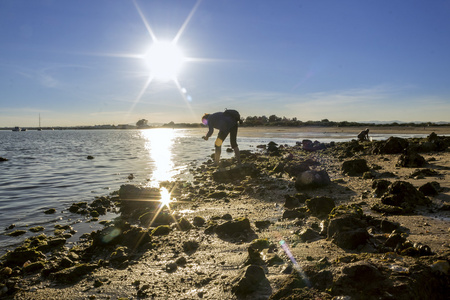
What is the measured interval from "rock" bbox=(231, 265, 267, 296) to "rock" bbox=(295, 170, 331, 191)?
207 inches

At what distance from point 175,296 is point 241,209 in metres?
3.89

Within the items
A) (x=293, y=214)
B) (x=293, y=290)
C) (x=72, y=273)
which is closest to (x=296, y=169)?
(x=293, y=214)

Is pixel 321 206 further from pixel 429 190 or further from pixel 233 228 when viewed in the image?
pixel 429 190

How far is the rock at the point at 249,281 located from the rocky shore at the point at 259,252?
1 centimetres

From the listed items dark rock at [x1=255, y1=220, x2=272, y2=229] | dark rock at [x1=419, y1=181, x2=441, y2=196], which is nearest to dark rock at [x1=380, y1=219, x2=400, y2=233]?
dark rock at [x1=255, y1=220, x2=272, y2=229]

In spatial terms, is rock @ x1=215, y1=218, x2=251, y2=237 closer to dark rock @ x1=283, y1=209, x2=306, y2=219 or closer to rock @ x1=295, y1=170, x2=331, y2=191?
dark rock @ x1=283, y1=209, x2=306, y2=219

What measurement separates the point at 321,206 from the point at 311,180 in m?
2.47

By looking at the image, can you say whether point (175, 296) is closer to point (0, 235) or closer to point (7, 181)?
point (0, 235)

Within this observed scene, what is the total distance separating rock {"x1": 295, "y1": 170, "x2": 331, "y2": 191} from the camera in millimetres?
8523

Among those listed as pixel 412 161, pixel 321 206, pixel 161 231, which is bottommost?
pixel 161 231

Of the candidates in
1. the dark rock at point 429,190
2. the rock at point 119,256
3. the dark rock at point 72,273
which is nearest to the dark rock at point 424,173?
the dark rock at point 429,190

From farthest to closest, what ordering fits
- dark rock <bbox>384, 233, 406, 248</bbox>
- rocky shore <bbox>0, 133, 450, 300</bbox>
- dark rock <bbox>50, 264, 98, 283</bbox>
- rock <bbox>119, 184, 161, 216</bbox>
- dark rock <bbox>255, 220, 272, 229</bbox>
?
rock <bbox>119, 184, 161, 216</bbox> → dark rock <bbox>255, 220, 272, 229</bbox> → dark rock <bbox>50, 264, 98, 283</bbox> → dark rock <bbox>384, 233, 406, 248</bbox> → rocky shore <bbox>0, 133, 450, 300</bbox>

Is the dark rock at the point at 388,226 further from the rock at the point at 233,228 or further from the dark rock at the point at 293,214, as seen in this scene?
the rock at the point at 233,228

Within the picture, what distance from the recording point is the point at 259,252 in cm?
441
